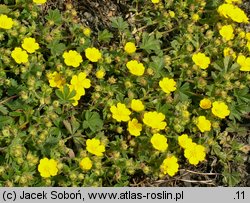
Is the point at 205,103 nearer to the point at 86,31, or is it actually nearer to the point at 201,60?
the point at 201,60

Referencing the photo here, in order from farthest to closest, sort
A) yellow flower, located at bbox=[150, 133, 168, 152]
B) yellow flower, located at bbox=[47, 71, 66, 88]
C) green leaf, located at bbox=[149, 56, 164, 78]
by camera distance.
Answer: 1. green leaf, located at bbox=[149, 56, 164, 78]
2. yellow flower, located at bbox=[47, 71, 66, 88]
3. yellow flower, located at bbox=[150, 133, 168, 152]

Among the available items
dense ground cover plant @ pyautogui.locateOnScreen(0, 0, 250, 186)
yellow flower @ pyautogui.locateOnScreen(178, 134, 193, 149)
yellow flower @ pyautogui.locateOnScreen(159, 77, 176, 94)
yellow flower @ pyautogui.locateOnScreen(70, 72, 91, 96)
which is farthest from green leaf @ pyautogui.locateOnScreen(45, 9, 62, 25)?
yellow flower @ pyautogui.locateOnScreen(178, 134, 193, 149)

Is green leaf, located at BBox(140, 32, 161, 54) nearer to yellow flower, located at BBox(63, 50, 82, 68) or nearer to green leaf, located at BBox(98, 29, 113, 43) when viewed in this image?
green leaf, located at BBox(98, 29, 113, 43)

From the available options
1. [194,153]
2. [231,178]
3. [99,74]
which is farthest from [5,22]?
[231,178]

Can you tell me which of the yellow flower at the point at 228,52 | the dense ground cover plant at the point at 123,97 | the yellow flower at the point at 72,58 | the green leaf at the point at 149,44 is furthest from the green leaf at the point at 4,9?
the yellow flower at the point at 228,52

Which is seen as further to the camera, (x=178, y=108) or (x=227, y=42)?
(x=227, y=42)

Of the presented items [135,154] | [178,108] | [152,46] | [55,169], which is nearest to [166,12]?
[152,46]

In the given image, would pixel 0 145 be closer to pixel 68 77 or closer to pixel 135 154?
pixel 68 77
